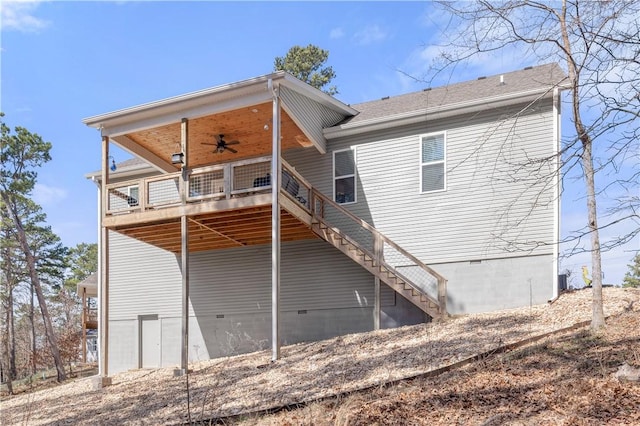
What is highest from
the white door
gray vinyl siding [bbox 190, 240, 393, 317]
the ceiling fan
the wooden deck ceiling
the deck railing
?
the ceiling fan

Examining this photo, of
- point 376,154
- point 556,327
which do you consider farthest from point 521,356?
point 376,154

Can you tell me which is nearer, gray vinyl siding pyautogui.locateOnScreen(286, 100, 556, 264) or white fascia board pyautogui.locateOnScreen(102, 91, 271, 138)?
white fascia board pyautogui.locateOnScreen(102, 91, 271, 138)

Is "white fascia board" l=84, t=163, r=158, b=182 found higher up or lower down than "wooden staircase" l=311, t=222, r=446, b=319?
higher up

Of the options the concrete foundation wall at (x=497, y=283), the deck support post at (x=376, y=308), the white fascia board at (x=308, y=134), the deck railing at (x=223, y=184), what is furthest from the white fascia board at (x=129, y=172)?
the concrete foundation wall at (x=497, y=283)

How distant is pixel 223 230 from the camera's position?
515 inches

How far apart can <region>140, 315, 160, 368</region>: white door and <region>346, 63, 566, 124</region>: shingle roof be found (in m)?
7.98

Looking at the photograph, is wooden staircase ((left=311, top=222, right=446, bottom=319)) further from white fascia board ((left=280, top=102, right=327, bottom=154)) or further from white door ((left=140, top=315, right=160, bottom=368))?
white door ((left=140, top=315, right=160, bottom=368))

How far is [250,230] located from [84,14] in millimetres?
6289

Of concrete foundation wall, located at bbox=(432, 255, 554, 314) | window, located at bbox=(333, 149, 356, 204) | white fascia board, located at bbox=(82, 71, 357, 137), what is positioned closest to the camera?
white fascia board, located at bbox=(82, 71, 357, 137)

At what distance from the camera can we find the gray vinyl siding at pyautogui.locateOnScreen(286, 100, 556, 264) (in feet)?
37.9

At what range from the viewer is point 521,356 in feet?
24.0

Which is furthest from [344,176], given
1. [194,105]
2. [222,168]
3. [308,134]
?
[194,105]

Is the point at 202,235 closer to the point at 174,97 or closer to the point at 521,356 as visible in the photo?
the point at 174,97

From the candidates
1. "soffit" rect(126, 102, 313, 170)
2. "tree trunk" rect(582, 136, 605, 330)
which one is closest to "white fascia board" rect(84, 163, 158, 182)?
"soffit" rect(126, 102, 313, 170)
